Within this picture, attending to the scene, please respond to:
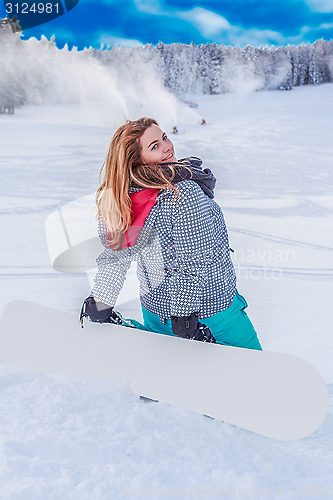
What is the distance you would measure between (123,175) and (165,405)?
75 cm

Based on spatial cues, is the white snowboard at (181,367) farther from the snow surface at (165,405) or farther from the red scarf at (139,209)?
the red scarf at (139,209)

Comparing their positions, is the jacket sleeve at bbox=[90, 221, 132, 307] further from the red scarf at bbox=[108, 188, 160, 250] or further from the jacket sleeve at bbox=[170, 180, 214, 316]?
the jacket sleeve at bbox=[170, 180, 214, 316]

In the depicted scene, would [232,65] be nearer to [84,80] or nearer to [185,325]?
[84,80]

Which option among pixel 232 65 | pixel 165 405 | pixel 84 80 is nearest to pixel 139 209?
pixel 165 405

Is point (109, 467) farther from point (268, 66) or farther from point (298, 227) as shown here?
point (268, 66)

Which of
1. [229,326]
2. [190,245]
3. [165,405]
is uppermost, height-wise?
[190,245]

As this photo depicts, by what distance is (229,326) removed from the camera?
1352 millimetres

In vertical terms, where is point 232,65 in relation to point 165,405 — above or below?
above

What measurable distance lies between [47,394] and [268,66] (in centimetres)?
1111

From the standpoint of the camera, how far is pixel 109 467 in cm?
115

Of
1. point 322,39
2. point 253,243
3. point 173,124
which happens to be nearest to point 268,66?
point 322,39

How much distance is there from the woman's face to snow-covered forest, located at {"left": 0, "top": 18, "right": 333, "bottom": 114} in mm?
7789

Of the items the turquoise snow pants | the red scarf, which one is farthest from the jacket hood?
the turquoise snow pants

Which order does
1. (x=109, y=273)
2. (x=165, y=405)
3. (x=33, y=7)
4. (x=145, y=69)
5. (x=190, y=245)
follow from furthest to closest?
(x=145, y=69)
(x=33, y=7)
(x=165, y=405)
(x=109, y=273)
(x=190, y=245)
